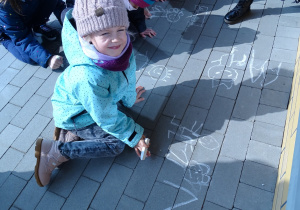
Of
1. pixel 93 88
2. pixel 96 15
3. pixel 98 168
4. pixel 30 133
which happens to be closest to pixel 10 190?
pixel 30 133

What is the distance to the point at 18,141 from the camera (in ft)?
8.61

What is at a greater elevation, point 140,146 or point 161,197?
point 140,146

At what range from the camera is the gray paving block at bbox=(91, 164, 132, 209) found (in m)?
2.15

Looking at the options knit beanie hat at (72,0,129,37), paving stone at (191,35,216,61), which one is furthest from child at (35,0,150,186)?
paving stone at (191,35,216,61)

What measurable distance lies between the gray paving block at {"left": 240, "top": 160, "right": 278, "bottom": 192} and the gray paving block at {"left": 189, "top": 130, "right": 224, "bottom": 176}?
256 millimetres

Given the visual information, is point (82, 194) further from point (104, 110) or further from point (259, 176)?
point (259, 176)

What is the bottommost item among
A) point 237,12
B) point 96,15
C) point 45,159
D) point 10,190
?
point 10,190

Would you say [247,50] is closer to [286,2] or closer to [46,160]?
[286,2]

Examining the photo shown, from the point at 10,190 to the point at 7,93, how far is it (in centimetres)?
121

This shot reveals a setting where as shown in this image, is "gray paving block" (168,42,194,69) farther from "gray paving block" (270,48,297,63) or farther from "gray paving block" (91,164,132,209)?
"gray paving block" (91,164,132,209)

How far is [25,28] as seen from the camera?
3129 mm

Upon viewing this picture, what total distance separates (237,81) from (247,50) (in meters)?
0.48

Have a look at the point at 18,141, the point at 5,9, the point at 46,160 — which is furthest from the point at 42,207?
the point at 5,9

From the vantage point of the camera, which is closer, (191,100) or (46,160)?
(46,160)
